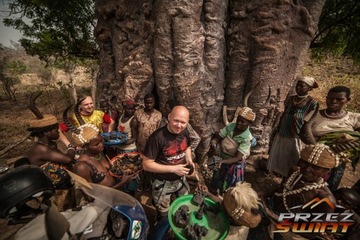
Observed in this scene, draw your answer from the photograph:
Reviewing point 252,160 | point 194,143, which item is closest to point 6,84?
point 194,143

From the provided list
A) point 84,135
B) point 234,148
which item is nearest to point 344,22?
point 234,148

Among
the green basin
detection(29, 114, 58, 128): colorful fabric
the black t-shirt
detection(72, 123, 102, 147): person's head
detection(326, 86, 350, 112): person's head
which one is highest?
detection(326, 86, 350, 112): person's head

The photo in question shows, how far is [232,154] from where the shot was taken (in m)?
3.17

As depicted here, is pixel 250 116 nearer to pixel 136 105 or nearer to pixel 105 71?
pixel 136 105

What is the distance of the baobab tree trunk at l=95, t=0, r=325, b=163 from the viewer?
3.71m

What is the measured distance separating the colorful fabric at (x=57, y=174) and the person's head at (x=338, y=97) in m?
4.22

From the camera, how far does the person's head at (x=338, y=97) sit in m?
2.87

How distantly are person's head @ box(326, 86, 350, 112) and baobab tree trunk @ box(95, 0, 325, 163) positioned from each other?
1350mm

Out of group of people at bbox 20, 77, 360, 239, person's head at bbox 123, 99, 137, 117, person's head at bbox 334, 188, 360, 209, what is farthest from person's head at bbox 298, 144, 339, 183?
person's head at bbox 123, 99, 137, 117

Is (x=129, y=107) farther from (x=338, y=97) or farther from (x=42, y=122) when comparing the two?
(x=338, y=97)

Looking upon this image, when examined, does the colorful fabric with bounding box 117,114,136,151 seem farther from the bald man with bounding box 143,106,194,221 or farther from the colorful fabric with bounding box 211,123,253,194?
the colorful fabric with bounding box 211,123,253,194

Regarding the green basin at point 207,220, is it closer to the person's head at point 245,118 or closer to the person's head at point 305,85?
the person's head at point 245,118

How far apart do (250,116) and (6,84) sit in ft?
61.5

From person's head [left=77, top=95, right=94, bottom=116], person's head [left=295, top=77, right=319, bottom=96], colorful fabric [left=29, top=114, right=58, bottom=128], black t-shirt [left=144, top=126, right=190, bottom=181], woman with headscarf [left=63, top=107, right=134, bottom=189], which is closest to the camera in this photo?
woman with headscarf [left=63, top=107, right=134, bottom=189]
